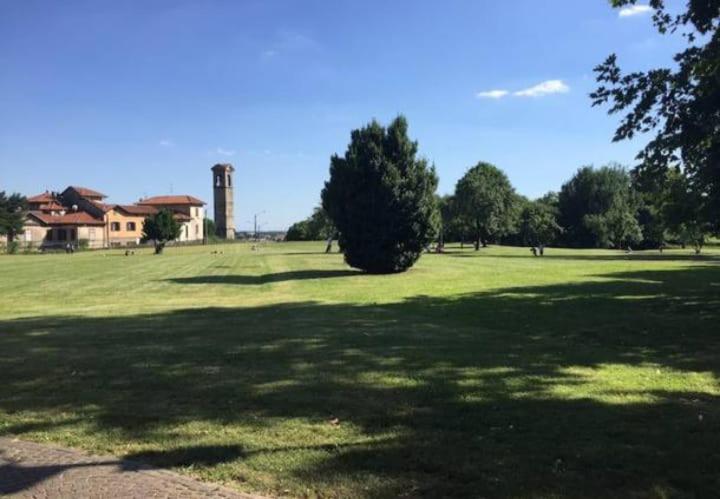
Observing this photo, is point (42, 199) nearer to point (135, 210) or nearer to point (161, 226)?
point (135, 210)

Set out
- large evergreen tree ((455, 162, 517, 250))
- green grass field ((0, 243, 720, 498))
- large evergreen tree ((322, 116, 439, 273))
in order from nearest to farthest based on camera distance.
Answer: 1. green grass field ((0, 243, 720, 498))
2. large evergreen tree ((322, 116, 439, 273))
3. large evergreen tree ((455, 162, 517, 250))

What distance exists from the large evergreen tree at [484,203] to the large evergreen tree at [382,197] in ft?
132

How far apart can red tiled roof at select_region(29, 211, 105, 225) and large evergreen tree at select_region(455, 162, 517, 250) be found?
69.9 m

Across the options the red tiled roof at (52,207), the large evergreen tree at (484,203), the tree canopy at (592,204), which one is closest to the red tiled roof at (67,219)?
the red tiled roof at (52,207)

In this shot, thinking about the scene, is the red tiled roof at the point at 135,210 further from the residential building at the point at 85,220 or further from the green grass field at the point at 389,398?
the green grass field at the point at 389,398

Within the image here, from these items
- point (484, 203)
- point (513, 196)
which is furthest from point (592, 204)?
point (484, 203)

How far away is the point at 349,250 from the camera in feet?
106

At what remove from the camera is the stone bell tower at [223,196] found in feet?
495

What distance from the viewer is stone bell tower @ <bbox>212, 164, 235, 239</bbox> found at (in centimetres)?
15088

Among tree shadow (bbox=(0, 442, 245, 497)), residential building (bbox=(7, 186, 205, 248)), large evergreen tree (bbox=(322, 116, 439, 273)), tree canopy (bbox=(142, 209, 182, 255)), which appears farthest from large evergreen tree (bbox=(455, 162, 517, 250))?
tree shadow (bbox=(0, 442, 245, 497))

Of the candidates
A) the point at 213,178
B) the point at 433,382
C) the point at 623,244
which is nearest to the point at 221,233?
the point at 213,178

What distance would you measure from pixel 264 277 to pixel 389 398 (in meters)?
25.5

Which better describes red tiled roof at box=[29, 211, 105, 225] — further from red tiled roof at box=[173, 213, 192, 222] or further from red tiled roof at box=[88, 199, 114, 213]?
red tiled roof at box=[173, 213, 192, 222]

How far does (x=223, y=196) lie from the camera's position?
151500mm
